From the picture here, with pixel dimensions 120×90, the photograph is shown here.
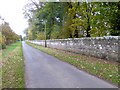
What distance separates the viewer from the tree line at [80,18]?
13.3 metres

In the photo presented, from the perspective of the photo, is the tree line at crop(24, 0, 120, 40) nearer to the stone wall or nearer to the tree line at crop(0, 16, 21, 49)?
the stone wall

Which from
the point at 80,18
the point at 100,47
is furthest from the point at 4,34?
the point at 100,47

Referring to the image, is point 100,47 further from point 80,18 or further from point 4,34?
point 4,34

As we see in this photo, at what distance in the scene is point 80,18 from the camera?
2216 centimetres

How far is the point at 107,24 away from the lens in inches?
558

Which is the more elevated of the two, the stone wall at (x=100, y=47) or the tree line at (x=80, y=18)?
the tree line at (x=80, y=18)

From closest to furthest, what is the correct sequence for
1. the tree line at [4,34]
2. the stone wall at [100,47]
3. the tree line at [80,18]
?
the stone wall at [100,47] < the tree line at [80,18] < the tree line at [4,34]

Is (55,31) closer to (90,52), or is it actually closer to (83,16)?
(83,16)

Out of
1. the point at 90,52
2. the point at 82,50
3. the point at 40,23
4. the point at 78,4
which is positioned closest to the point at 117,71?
the point at 90,52

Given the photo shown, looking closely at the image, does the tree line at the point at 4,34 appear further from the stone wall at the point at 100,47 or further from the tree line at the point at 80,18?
the stone wall at the point at 100,47

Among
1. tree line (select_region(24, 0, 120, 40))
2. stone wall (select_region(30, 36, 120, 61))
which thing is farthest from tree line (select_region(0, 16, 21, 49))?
stone wall (select_region(30, 36, 120, 61))

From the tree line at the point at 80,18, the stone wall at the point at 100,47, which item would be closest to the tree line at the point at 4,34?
the tree line at the point at 80,18

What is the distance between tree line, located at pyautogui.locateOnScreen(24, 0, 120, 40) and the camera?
13.3m

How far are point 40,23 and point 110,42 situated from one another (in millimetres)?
29839
